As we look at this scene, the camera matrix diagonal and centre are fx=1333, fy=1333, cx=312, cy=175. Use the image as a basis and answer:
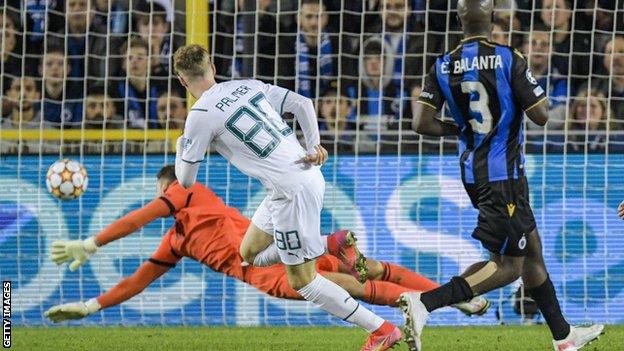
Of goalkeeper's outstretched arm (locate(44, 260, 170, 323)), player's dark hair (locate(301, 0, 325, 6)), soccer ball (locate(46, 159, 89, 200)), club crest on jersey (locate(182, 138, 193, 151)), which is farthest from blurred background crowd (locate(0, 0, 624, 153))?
club crest on jersey (locate(182, 138, 193, 151))

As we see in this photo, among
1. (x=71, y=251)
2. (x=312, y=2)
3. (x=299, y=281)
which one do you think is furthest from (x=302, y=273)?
(x=312, y=2)

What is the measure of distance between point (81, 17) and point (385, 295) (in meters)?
4.10

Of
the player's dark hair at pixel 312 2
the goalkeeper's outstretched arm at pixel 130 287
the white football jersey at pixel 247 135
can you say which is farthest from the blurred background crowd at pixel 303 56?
the white football jersey at pixel 247 135

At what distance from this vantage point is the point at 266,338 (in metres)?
8.97

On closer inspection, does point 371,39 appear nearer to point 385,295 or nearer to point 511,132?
point 385,295

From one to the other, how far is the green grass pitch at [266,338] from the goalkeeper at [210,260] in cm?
28

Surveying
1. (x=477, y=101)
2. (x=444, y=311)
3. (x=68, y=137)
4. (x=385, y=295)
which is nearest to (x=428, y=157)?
(x=444, y=311)

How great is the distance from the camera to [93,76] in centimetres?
1113

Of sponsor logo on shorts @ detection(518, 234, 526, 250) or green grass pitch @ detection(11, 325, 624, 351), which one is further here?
green grass pitch @ detection(11, 325, 624, 351)

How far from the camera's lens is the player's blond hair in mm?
7066

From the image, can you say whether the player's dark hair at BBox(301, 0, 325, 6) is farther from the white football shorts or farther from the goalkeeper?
the white football shorts

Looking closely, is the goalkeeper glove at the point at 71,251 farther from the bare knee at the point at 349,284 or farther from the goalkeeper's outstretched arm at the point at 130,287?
the bare knee at the point at 349,284

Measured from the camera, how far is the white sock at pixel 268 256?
7.73 meters

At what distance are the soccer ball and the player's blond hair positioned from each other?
307 centimetres
